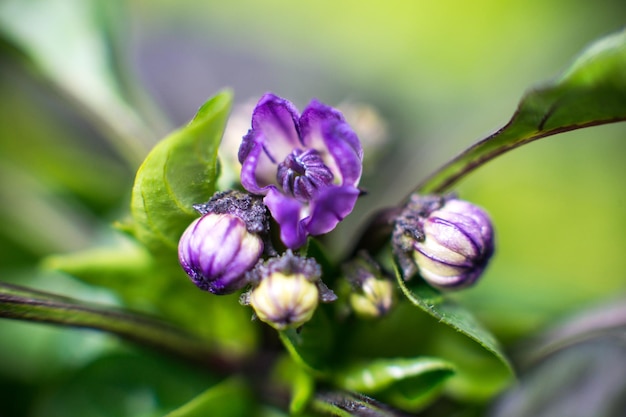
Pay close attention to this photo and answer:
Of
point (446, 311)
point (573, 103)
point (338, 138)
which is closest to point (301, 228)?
point (338, 138)

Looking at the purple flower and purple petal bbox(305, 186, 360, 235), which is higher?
the purple flower

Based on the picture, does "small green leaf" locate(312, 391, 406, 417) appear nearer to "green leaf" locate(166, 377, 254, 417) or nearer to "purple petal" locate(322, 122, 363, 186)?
"green leaf" locate(166, 377, 254, 417)

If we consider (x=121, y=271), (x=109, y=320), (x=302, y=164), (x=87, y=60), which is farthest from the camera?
(x=87, y=60)

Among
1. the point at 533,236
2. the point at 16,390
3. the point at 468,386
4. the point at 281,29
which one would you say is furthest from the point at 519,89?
the point at 16,390

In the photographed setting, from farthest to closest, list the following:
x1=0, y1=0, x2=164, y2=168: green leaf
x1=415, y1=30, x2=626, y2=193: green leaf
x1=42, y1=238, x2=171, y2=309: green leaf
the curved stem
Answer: x1=0, y1=0, x2=164, y2=168: green leaf
x1=42, y1=238, x2=171, y2=309: green leaf
the curved stem
x1=415, y1=30, x2=626, y2=193: green leaf

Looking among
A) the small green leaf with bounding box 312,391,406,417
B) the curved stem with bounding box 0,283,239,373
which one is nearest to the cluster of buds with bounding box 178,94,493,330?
the small green leaf with bounding box 312,391,406,417

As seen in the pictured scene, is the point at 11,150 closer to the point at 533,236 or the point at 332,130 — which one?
the point at 332,130

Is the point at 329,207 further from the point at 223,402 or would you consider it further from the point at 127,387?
the point at 127,387
